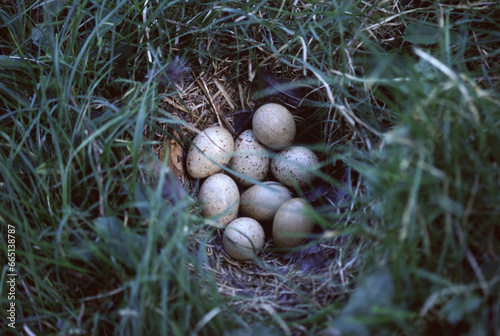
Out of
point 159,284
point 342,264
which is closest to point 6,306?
point 159,284

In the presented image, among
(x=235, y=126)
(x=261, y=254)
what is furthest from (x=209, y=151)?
(x=261, y=254)

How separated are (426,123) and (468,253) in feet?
1.29

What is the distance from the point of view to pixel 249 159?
2.08 meters

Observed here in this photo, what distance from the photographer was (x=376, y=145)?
1.63 meters

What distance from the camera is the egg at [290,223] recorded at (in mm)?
1788

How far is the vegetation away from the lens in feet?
3.65

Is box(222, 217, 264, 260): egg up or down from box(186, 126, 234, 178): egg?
down

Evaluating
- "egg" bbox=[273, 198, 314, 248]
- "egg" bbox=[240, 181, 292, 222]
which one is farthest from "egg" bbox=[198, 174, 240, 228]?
"egg" bbox=[273, 198, 314, 248]

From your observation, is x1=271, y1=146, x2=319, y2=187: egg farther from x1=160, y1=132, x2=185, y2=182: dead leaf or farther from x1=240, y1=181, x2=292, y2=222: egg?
x1=160, y1=132, x2=185, y2=182: dead leaf

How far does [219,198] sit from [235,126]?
1.73 feet

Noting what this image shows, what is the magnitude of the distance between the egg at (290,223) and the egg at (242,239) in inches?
3.6

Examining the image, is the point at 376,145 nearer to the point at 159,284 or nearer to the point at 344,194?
the point at 344,194

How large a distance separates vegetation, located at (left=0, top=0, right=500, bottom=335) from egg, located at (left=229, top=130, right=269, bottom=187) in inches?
6.9

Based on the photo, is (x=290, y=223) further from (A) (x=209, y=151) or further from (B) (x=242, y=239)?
(A) (x=209, y=151)
